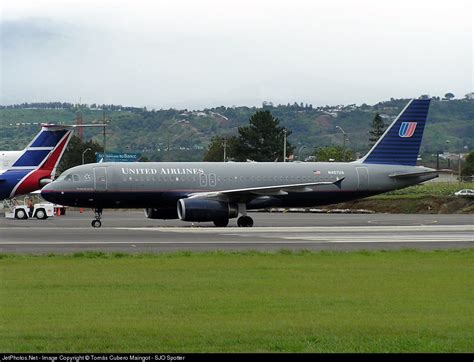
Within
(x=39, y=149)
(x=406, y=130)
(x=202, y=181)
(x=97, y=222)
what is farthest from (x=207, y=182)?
(x=39, y=149)

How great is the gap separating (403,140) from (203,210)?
44.6ft

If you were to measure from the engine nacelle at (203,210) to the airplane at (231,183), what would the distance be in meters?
0.04

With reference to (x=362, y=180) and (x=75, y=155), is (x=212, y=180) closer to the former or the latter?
(x=362, y=180)

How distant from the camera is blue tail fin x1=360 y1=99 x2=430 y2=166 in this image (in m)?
53.6

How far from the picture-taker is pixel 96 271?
22.0 m

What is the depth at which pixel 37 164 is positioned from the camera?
65.8 metres

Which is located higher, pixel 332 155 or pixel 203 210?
pixel 203 210

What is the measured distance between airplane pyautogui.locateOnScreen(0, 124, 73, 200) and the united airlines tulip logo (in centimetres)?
2209

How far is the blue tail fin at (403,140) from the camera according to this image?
53.6 metres

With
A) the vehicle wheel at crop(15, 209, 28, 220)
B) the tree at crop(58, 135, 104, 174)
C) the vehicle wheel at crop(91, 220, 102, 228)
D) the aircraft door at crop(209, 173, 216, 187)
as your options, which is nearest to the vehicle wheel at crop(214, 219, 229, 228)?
the aircraft door at crop(209, 173, 216, 187)

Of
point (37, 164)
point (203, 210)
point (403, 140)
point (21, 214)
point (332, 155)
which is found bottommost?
point (332, 155)

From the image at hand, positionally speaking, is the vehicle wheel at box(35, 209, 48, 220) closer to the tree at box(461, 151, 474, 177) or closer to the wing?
the wing

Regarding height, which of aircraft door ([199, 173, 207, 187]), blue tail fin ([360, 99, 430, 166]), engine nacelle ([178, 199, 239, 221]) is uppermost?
blue tail fin ([360, 99, 430, 166])

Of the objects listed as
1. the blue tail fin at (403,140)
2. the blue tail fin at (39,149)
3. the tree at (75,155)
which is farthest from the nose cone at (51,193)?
the tree at (75,155)
